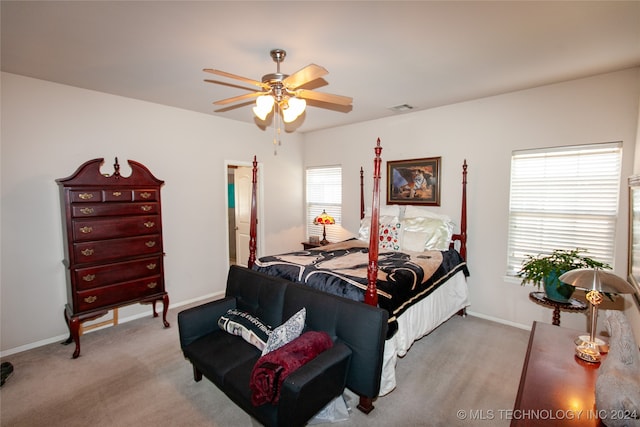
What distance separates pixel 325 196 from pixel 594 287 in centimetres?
415

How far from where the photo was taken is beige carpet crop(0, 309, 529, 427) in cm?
213

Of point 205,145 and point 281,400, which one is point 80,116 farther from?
point 281,400

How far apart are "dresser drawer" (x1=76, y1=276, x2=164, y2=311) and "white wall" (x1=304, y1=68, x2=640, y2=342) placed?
3.35m

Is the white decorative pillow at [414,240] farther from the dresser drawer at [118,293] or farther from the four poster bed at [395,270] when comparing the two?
the dresser drawer at [118,293]

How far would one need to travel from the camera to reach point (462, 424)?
207cm

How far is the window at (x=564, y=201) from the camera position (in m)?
2.98

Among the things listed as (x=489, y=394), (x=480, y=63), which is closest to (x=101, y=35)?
(x=480, y=63)

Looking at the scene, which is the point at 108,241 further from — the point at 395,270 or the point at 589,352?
the point at 589,352

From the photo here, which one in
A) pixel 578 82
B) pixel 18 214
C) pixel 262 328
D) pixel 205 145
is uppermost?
pixel 578 82

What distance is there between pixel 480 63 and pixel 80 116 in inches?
160

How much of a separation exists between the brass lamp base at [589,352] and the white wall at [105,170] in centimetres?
419

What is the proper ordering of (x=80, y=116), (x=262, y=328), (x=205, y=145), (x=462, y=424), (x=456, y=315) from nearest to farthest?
(x=462, y=424), (x=262, y=328), (x=80, y=116), (x=456, y=315), (x=205, y=145)

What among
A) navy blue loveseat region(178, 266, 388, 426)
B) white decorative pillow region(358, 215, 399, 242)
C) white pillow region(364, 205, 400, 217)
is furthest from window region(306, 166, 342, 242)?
navy blue loveseat region(178, 266, 388, 426)

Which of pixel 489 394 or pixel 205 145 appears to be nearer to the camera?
pixel 489 394
